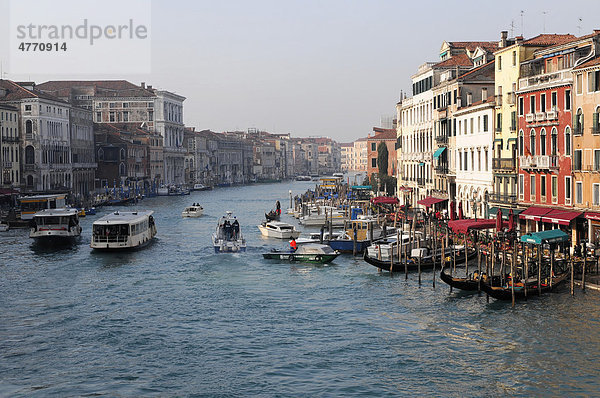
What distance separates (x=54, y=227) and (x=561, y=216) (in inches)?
851

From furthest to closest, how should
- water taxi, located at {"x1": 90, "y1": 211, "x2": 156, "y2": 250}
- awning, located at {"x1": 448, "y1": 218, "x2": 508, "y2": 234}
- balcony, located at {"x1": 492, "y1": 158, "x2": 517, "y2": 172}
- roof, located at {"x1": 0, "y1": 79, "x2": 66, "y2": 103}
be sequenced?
1. roof, located at {"x1": 0, "y1": 79, "x2": 66, "y2": 103}
2. water taxi, located at {"x1": 90, "y1": 211, "x2": 156, "y2": 250}
3. balcony, located at {"x1": 492, "y1": 158, "x2": 517, "y2": 172}
4. awning, located at {"x1": 448, "y1": 218, "x2": 508, "y2": 234}

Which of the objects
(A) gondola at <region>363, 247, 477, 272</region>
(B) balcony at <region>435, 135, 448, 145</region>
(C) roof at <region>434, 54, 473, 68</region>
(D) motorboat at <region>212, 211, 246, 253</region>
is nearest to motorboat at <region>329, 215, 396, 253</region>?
(D) motorboat at <region>212, 211, 246, 253</region>

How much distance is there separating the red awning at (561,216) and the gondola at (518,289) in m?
4.36

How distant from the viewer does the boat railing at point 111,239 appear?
34.0 meters

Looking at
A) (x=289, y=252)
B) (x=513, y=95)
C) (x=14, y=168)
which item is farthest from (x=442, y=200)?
(x=14, y=168)

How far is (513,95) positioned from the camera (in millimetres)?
32312

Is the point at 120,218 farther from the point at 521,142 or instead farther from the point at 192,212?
the point at 192,212

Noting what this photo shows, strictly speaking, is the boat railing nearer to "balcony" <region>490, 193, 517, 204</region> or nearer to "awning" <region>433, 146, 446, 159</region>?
"balcony" <region>490, 193, 517, 204</region>

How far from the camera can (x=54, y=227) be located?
120ft

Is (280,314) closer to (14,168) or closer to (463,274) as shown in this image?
(463,274)

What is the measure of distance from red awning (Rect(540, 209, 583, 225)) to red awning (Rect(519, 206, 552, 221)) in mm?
347

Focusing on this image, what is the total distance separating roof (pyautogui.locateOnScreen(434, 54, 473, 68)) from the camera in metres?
44.1

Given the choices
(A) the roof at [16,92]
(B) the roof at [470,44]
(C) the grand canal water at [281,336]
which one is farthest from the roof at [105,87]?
(C) the grand canal water at [281,336]

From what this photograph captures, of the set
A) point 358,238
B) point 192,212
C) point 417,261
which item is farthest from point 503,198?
point 192,212
